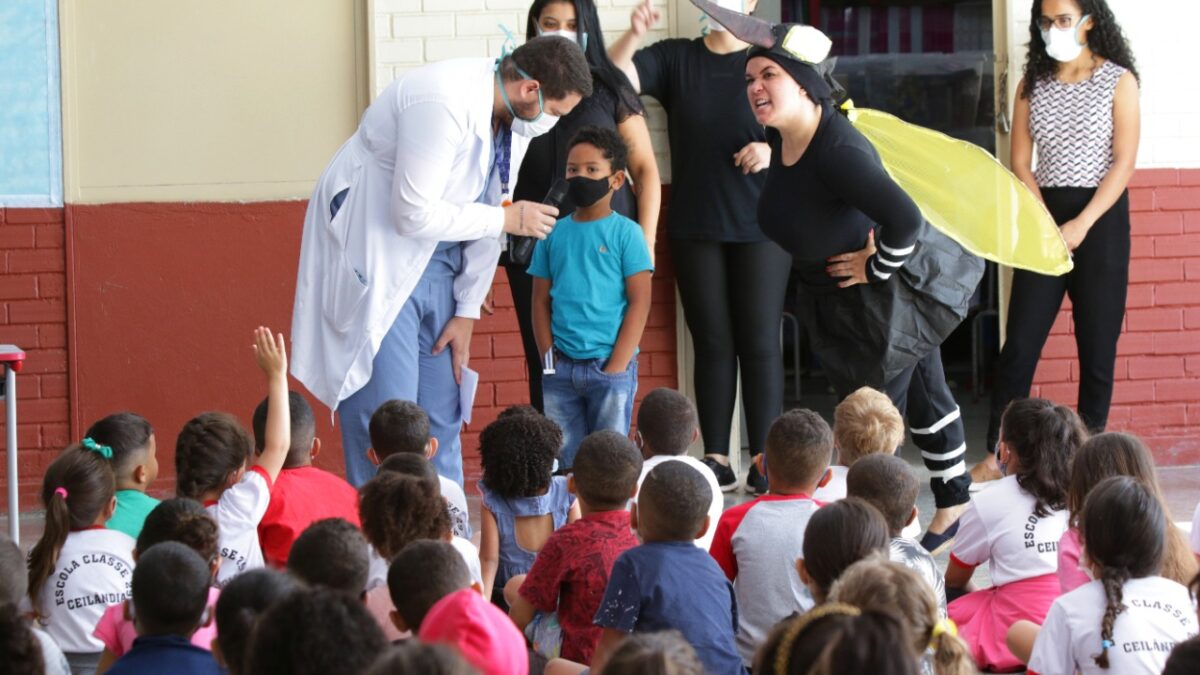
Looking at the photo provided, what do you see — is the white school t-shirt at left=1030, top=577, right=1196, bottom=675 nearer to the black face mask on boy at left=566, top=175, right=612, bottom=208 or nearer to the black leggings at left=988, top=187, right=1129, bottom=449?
the black face mask on boy at left=566, top=175, right=612, bottom=208

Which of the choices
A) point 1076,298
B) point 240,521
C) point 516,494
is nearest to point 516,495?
point 516,494

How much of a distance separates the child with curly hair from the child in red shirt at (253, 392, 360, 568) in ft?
1.18

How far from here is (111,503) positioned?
382 centimetres

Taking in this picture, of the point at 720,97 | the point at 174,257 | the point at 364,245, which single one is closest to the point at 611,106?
the point at 720,97

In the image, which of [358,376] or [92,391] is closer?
[358,376]

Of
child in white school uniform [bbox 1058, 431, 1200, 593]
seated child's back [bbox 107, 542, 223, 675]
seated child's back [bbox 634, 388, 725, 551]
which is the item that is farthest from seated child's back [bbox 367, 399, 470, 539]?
child in white school uniform [bbox 1058, 431, 1200, 593]

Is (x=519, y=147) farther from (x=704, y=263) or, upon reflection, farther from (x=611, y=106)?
(x=704, y=263)

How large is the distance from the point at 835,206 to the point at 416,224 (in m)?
1.31

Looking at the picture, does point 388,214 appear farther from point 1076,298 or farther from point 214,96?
point 1076,298

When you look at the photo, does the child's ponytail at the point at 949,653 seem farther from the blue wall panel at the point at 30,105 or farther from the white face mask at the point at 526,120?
the blue wall panel at the point at 30,105

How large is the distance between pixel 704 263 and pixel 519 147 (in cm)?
158

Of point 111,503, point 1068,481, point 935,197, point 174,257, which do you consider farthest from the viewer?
point 174,257

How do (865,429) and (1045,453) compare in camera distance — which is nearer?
(1045,453)

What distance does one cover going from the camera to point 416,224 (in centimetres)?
466
